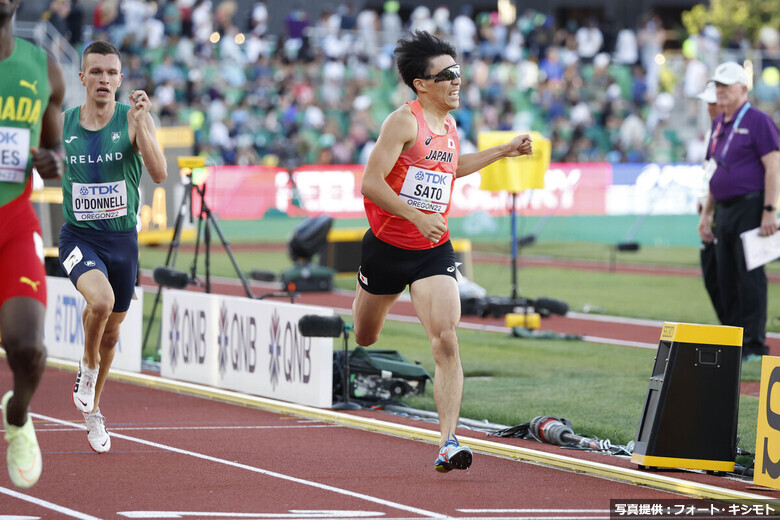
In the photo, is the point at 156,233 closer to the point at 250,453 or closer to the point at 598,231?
the point at 598,231

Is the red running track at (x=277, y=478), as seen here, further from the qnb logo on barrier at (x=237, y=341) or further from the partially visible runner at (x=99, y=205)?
the qnb logo on barrier at (x=237, y=341)

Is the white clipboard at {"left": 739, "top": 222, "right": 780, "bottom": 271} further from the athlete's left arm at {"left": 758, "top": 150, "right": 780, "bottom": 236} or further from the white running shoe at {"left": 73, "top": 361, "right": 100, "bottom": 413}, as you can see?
the white running shoe at {"left": 73, "top": 361, "right": 100, "bottom": 413}

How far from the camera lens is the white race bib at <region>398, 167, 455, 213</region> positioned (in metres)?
Result: 7.44

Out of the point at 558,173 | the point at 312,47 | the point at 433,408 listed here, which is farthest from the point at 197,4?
the point at 433,408

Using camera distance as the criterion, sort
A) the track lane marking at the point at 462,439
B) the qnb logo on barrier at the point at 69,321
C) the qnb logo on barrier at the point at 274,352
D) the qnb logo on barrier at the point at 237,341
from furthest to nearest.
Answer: the qnb logo on barrier at the point at 69,321 → the qnb logo on barrier at the point at 237,341 → the qnb logo on barrier at the point at 274,352 → the track lane marking at the point at 462,439

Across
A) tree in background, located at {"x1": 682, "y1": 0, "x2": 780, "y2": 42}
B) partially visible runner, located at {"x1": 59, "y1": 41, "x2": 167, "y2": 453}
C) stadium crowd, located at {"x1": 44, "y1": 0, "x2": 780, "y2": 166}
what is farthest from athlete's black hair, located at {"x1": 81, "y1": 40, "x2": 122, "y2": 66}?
tree in background, located at {"x1": 682, "y1": 0, "x2": 780, "y2": 42}

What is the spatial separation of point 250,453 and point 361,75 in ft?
89.4

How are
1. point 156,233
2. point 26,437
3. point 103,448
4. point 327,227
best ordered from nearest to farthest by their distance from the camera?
point 26,437, point 103,448, point 327,227, point 156,233

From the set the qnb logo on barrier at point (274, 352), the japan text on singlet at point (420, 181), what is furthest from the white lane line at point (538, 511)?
the qnb logo on barrier at point (274, 352)

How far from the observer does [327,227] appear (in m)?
18.1

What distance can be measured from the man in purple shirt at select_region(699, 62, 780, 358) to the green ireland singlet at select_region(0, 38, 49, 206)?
7439 mm

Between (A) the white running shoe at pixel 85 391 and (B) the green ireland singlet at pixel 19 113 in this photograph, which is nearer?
(B) the green ireland singlet at pixel 19 113

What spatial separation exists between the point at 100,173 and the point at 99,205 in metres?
0.20

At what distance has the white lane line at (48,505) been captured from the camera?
6.10 m
